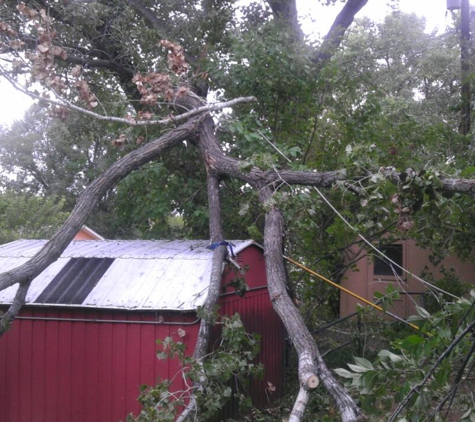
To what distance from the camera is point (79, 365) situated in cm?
721

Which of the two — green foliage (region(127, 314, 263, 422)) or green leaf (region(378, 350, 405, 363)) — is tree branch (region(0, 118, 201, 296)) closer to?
green foliage (region(127, 314, 263, 422))

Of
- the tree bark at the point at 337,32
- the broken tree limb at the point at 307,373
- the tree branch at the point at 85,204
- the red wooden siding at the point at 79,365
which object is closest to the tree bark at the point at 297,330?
the broken tree limb at the point at 307,373

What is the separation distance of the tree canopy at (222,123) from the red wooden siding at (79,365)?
3.00ft

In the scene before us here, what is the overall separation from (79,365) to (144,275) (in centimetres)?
127

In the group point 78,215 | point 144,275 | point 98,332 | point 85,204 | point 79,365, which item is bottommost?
point 79,365

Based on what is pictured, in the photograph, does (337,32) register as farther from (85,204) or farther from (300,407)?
(300,407)

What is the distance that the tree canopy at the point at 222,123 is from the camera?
7188mm

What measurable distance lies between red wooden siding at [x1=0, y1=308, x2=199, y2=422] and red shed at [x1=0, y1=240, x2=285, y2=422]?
0.04ft

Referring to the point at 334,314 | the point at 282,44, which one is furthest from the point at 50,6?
the point at 334,314

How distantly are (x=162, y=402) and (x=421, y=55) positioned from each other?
1733 centimetres

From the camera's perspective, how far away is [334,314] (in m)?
14.9

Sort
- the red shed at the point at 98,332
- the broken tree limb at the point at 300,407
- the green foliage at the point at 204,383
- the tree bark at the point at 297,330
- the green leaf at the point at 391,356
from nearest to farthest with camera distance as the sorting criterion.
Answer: the green leaf at the point at 391,356 → the broken tree limb at the point at 300,407 → the tree bark at the point at 297,330 → the green foliage at the point at 204,383 → the red shed at the point at 98,332

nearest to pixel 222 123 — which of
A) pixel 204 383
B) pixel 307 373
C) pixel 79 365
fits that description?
pixel 79 365

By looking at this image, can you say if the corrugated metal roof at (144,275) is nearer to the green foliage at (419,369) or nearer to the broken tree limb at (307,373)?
the broken tree limb at (307,373)
